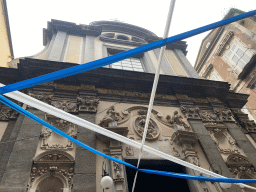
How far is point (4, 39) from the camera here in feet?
40.7

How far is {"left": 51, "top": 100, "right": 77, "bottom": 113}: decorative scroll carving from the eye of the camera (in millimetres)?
6641

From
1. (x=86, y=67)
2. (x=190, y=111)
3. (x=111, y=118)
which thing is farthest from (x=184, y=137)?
(x=86, y=67)

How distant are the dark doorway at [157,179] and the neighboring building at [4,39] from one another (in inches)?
406

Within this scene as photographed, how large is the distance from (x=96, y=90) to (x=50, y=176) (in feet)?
12.2

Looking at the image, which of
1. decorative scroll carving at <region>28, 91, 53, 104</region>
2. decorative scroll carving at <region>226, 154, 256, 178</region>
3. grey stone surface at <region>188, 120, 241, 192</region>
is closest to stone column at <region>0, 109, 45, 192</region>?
decorative scroll carving at <region>28, 91, 53, 104</region>

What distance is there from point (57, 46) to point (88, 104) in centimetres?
479

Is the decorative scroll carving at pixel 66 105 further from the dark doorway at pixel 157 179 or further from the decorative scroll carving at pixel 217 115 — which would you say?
the decorative scroll carving at pixel 217 115

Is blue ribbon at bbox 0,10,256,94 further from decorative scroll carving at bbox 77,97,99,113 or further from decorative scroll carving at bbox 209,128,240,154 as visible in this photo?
decorative scroll carving at bbox 209,128,240,154

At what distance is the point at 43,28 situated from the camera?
11.6m

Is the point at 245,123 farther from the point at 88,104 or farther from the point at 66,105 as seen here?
the point at 66,105

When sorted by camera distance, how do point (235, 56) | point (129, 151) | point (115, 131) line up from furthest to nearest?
point (235, 56), point (115, 131), point (129, 151)

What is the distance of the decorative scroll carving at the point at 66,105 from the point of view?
6641 millimetres

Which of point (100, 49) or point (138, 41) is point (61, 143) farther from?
point (138, 41)

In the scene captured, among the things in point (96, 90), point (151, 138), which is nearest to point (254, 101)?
point (151, 138)
